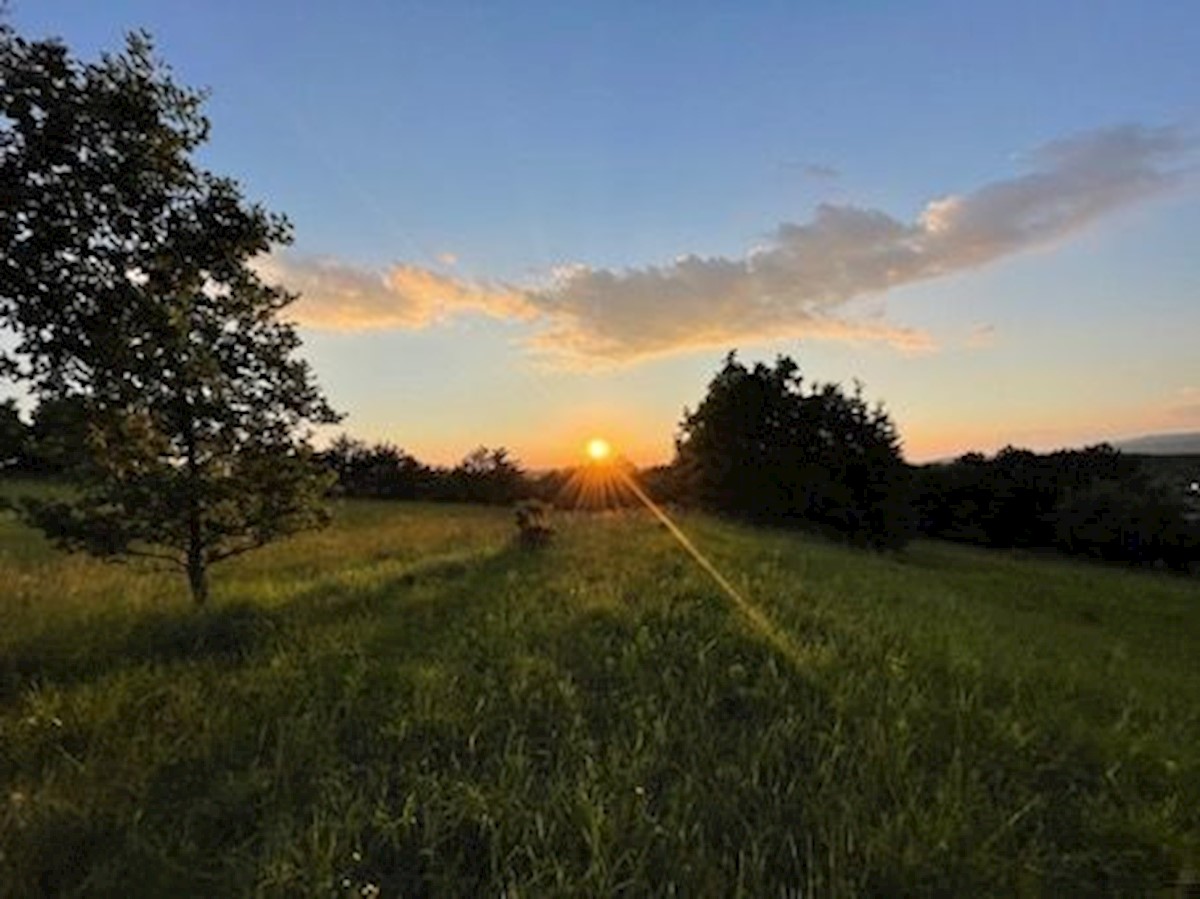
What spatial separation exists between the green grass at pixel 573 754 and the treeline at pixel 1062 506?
4920cm

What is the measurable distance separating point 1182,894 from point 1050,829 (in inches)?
36.3

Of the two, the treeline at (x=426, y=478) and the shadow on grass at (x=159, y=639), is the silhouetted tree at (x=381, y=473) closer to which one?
the treeline at (x=426, y=478)

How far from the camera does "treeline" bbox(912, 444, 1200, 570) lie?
61094 mm

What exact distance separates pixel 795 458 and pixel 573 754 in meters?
43.2

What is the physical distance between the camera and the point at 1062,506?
2569 inches

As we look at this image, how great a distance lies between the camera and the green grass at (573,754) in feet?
19.4

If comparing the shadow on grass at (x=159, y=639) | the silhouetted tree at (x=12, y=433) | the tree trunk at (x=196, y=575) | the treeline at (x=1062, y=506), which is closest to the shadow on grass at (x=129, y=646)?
the shadow on grass at (x=159, y=639)

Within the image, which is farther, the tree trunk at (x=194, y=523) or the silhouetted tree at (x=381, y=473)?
the silhouetted tree at (x=381, y=473)

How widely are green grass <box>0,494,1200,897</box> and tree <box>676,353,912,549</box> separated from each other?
34.4 m

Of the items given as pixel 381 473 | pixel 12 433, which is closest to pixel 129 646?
pixel 12 433

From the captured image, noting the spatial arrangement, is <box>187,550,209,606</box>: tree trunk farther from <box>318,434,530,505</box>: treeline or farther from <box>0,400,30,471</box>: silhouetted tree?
<box>318,434,530,505</box>: treeline

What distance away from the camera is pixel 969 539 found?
69.1 meters

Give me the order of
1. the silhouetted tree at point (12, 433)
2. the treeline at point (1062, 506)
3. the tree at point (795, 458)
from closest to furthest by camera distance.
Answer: the silhouetted tree at point (12, 433), the tree at point (795, 458), the treeline at point (1062, 506)

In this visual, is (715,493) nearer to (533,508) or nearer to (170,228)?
(533,508)
